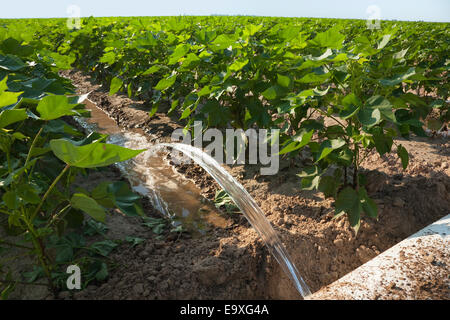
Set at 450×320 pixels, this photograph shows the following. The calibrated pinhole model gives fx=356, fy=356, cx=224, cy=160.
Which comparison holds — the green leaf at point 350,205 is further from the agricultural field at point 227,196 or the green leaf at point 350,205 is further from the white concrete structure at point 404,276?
the white concrete structure at point 404,276

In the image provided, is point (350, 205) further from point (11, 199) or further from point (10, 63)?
point (10, 63)

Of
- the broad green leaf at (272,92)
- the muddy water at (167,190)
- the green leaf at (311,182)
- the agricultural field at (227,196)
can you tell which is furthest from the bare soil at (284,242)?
the broad green leaf at (272,92)

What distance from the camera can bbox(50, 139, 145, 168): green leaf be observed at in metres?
1.04

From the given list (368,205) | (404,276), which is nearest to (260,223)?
(368,205)

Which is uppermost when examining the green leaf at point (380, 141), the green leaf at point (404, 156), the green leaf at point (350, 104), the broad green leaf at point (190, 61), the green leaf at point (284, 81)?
the broad green leaf at point (190, 61)

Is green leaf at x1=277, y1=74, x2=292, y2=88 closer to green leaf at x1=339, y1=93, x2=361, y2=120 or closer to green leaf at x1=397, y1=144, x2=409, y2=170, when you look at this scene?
green leaf at x1=339, y1=93, x2=361, y2=120

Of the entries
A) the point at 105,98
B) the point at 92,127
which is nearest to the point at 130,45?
the point at 92,127

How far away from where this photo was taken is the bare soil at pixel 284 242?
1878 mm

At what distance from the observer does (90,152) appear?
1061mm

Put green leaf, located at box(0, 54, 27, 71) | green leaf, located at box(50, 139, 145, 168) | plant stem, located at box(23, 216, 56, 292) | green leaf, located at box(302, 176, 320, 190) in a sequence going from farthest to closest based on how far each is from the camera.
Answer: green leaf, located at box(302, 176, 320, 190) < green leaf, located at box(0, 54, 27, 71) < plant stem, located at box(23, 216, 56, 292) < green leaf, located at box(50, 139, 145, 168)

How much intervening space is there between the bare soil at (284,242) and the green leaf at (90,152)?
930 mm

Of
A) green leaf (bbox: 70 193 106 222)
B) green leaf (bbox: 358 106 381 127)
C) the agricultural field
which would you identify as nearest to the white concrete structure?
the agricultural field

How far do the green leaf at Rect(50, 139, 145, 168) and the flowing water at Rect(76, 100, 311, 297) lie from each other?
1.28m
